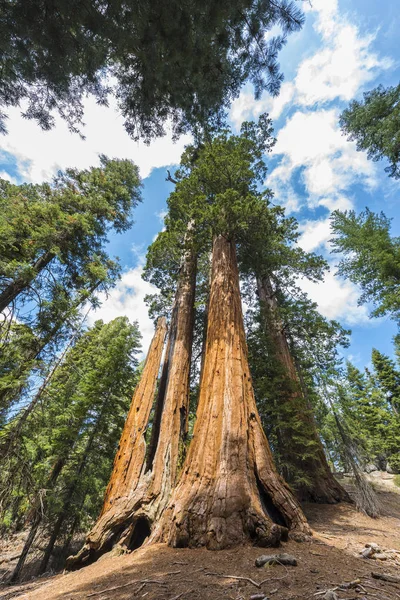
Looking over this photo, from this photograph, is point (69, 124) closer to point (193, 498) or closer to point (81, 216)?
point (81, 216)

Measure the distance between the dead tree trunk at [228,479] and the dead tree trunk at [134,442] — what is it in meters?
A: 1.42

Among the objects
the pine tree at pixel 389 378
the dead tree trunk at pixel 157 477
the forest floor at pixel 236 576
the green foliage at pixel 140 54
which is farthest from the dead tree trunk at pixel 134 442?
the pine tree at pixel 389 378

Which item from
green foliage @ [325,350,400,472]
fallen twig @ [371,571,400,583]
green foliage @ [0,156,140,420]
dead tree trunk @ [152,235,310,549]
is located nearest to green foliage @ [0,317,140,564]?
green foliage @ [0,156,140,420]

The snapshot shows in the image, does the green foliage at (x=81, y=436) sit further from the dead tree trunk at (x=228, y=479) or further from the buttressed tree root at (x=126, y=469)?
the dead tree trunk at (x=228, y=479)

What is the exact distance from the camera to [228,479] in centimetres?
346

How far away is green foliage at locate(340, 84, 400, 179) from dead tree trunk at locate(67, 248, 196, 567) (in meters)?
10.8

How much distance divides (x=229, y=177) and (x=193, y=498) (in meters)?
7.98

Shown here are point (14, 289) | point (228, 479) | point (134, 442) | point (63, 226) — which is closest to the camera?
point (228, 479)

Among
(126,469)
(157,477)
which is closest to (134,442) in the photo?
(126,469)

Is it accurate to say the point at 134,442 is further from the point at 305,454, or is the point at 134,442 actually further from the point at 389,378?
the point at 389,378

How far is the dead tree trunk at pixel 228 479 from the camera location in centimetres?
305

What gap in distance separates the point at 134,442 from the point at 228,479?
9.02 feet

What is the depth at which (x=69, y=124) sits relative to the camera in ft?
14.8

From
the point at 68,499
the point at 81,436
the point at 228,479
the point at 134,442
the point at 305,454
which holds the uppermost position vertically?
the point at 81,436
